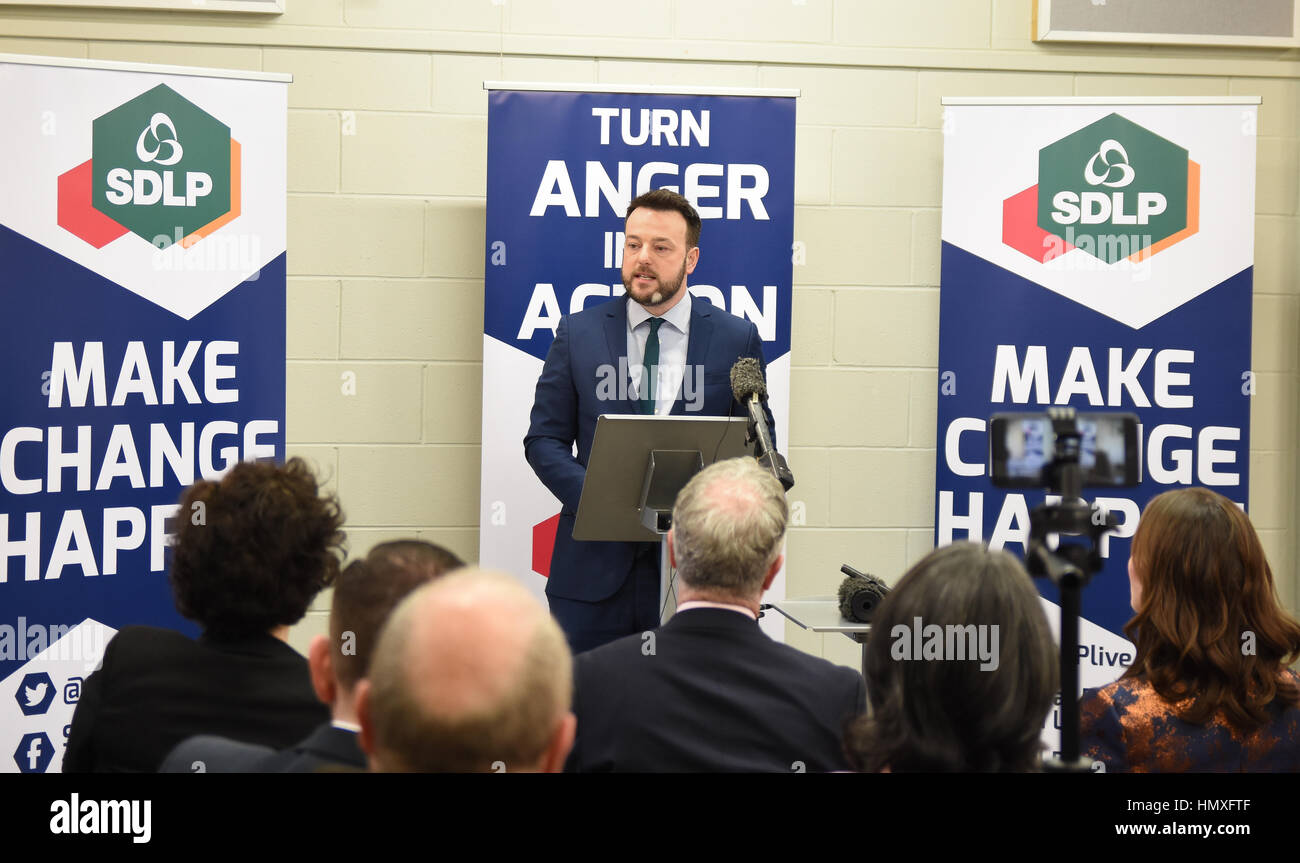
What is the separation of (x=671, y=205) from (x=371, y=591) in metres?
2.01

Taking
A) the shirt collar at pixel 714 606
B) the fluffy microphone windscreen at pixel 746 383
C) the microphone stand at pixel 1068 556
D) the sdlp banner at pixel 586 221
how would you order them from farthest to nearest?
the sdlp banner at pixel 586 221, the fluffy microphone windscreen at pixel 746 383, the shirt collar at pixel 714 606, the microphone stand at pixel 1068 556

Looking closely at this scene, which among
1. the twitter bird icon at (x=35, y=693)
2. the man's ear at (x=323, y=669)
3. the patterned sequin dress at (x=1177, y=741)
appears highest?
the man's ear at (x=323, y=669)

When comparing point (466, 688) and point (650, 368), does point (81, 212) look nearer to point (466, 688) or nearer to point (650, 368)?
point (650, 368)

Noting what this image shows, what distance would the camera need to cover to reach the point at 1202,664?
5.56ft

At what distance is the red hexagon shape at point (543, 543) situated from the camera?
11.6 ft

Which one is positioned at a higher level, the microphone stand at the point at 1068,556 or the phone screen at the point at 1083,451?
the phone screen at the point at 1083,451

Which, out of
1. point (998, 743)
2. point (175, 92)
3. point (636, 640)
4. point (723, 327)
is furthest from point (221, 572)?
point (175, 92)

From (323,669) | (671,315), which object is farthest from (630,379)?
(323,669)

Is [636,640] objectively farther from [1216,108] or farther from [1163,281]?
[1216,108]

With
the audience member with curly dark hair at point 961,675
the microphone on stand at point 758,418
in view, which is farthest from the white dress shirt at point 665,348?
the audience member with curly dark hair at point 961,675

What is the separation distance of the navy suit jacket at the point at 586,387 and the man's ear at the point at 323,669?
1606 millimetres

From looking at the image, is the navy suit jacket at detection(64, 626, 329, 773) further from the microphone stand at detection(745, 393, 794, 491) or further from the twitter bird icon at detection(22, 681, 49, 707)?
the twitter bird icon at detection(22, 681, 49, 707)

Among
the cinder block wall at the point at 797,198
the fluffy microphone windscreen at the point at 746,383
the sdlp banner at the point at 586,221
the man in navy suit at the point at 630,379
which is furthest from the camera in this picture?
the cinder block wall at the point at 797,198

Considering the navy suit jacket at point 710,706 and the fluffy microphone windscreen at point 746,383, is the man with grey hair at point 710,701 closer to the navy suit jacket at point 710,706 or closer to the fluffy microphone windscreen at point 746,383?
the navy suit jacket at point 710,706
